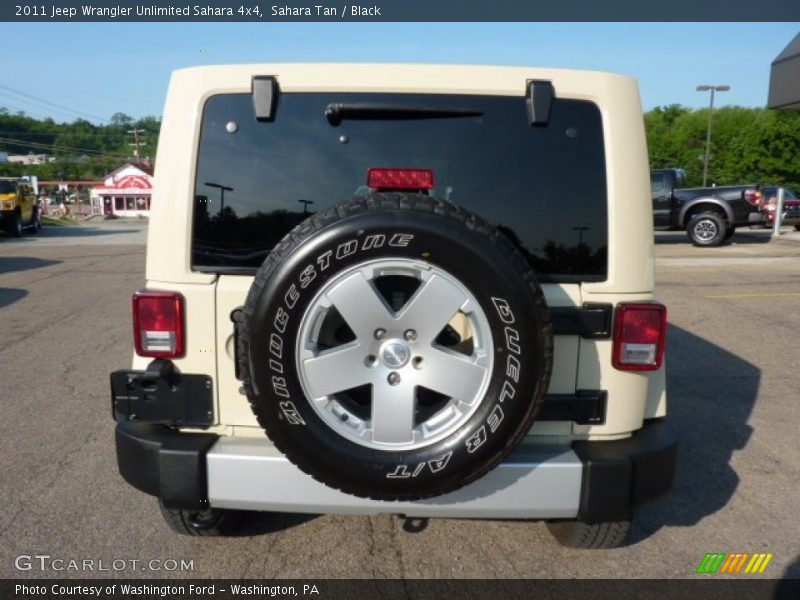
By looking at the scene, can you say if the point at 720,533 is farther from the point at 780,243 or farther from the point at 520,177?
the point at 780,243

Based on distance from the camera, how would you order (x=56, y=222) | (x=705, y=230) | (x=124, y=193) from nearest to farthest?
(x=705, y=230), (x=56, y=222), (x=124, y=193)

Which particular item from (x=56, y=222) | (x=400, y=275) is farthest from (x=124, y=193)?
(x=400, y=275)

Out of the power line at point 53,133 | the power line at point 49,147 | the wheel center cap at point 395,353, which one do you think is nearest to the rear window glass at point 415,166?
the wheel center cap at point 395,353

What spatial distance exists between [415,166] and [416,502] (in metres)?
1.25

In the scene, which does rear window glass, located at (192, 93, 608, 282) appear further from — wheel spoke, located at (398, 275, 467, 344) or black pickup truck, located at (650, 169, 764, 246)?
black pickup truck, located at (650, 169, 764, 246)

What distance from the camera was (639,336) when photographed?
2393 mm

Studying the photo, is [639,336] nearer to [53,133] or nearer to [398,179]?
[398,179]

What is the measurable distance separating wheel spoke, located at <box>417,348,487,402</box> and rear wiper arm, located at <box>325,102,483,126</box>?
0.89 metres

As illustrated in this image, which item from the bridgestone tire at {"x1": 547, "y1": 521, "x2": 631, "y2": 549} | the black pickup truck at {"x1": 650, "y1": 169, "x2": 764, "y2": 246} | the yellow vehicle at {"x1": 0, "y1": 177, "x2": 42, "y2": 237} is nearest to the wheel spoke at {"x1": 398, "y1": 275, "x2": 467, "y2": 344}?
the bridgestone tire at {"x1": 547, "y1": 521, "x2": 631, "y2": 549}

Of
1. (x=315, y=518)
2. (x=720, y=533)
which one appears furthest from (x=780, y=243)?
(x=315, y=518)

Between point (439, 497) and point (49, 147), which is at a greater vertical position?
point (49, 147)

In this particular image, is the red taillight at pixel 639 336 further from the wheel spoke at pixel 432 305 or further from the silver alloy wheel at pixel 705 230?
the silver alloy wheel at pixel 705 230

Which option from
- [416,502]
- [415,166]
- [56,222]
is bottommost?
[56,222]

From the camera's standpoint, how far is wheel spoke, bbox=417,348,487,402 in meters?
2.11
